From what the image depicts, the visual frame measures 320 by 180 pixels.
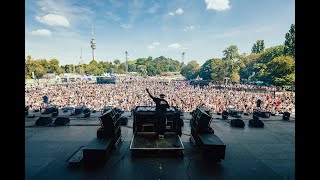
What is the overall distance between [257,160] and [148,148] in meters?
6.97

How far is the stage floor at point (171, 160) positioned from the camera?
10.7m

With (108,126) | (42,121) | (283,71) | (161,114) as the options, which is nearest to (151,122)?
(161,114)

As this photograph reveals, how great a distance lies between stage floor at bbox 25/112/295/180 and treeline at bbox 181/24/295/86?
4361cm

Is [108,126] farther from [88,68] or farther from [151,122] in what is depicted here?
[88,68]

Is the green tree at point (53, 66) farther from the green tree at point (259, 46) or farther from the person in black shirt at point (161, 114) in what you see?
the green tree at point (259, 46)

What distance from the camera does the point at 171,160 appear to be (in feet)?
40.3

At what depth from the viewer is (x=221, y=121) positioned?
23.4 metres

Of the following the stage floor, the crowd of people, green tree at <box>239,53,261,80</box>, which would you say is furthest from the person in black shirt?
green tree at <box>239,53,261,80</box>

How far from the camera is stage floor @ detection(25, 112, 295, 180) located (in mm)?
10711
